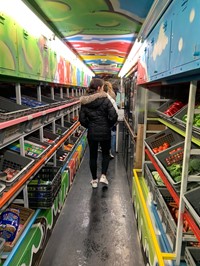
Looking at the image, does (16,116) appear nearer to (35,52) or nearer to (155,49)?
(35,52)

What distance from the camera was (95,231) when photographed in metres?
2.97

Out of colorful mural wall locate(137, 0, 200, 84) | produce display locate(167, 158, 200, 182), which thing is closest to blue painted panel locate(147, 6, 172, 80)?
colorful mural wall locate(137, 0, 200, 84)

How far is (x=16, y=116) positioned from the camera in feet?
6.17

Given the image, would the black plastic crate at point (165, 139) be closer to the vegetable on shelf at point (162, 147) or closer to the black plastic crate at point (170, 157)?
the vegetable on shelf at point (162, 147)

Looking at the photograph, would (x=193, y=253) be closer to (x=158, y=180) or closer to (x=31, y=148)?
(x=158, y=180)

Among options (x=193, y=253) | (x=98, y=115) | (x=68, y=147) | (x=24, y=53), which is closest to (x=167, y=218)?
(x=193, y=253)

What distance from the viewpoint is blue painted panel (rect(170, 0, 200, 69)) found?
1.12m

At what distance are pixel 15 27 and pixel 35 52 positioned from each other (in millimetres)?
513

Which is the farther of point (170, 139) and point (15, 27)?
point (170, 139)

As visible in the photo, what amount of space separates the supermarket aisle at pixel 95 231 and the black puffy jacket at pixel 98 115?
3.39 ft

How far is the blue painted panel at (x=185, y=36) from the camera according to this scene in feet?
3.68

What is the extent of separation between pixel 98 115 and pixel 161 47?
2.04m

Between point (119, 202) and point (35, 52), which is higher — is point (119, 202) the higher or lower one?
the lower one

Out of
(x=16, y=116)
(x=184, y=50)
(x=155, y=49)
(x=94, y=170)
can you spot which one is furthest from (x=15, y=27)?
(x=94, y=170)
